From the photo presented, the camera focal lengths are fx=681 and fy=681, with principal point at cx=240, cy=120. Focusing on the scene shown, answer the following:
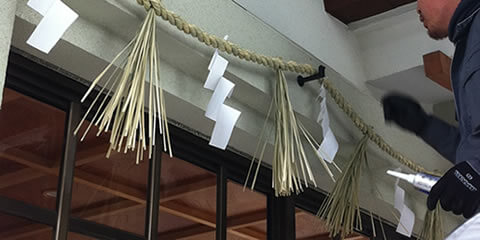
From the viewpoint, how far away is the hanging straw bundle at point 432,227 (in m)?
2.71

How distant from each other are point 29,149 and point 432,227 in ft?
5.65

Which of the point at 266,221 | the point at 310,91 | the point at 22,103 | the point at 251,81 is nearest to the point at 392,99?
the point at 310,91

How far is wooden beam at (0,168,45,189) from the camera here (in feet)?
5.00

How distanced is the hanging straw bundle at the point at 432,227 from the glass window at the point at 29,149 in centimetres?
163

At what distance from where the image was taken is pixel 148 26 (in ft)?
5.25

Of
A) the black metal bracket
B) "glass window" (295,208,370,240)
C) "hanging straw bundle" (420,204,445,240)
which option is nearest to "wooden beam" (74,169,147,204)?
the black metal bracket

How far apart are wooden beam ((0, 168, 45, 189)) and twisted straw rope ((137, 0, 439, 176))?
1.55 feet

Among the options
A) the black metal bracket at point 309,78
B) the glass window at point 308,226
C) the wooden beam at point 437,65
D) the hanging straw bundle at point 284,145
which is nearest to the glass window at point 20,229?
the hanging straw bundle at point 284,145

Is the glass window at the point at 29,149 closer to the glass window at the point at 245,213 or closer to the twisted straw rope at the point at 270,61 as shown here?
the twisted straw rope at the point at 270,61

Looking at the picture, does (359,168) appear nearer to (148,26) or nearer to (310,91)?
(310,91)

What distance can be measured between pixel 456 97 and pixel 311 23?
55.3 inches

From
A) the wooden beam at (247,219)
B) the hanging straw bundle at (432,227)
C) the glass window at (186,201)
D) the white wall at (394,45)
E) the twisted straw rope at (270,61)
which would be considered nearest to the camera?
the twisted straw rope at (270,61)

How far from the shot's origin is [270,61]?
2.02 metres

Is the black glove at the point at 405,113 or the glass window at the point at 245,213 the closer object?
the black glove at the point at 405,113
